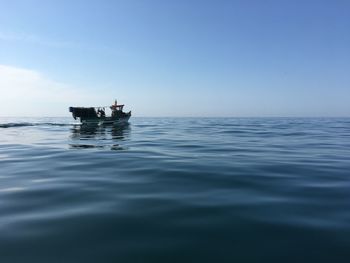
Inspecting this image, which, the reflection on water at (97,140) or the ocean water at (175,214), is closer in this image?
the ocean water at (175,214)

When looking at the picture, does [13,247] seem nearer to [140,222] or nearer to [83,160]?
[140,222]

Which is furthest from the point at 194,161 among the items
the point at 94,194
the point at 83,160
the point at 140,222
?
the point at 140,222

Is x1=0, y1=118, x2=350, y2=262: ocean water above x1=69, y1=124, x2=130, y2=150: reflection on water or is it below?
above

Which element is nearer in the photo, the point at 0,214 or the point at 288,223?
the point at 288,223

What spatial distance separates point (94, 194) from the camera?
829cm

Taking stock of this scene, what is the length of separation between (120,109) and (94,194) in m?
51.2

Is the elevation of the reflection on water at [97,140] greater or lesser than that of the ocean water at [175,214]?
lesser

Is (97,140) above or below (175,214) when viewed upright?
below

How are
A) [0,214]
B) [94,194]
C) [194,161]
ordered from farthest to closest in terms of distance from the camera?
[194,161] < [94,194] < [0,214]

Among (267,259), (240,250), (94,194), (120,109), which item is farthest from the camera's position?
(120,109)

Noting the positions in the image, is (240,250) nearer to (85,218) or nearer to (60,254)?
(60,254)

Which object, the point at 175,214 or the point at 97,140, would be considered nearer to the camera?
the point at 175,214

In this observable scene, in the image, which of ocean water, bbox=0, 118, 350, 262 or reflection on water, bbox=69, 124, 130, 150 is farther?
reflection on water, bbox=69, 124, 130, 150

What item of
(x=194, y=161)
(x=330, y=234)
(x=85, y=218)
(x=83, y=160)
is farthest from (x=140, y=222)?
(x=83, y=160)
